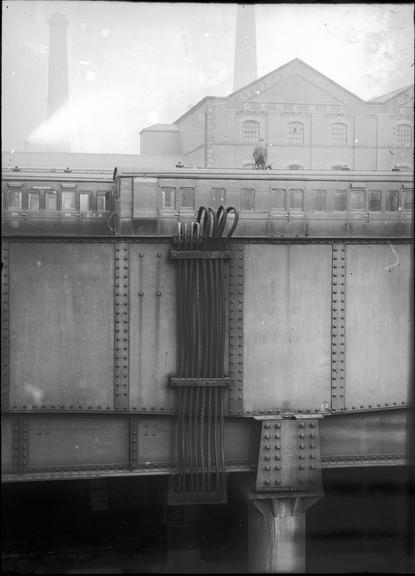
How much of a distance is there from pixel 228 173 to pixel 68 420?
42.1 feet

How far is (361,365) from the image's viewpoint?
25.0 ft

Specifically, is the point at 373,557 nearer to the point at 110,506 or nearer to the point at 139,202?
the point at 110,506

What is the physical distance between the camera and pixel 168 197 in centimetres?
1842

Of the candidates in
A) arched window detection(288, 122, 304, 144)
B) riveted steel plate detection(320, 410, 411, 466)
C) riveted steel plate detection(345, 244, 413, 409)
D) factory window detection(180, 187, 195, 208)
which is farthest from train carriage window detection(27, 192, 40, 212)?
arched window detection(288, 122, 304, 144)

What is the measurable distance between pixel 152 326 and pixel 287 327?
1.71m

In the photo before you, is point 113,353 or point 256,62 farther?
point 256,62

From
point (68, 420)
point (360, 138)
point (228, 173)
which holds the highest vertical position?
point (360, 138)

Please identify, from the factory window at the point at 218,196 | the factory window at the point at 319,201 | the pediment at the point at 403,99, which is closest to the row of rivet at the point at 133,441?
the factory window at the point at 218,196

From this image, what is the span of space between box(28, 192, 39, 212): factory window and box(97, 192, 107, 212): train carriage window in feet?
6.71

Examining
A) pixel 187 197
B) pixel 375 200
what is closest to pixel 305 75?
pixel 375 200

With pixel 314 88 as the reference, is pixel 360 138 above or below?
below

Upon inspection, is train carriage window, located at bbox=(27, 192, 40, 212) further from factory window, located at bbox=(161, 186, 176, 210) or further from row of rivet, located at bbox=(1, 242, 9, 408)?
row of rivet, located at bbox=(1, 242, 9, 408)

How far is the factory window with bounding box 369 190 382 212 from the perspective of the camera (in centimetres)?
2008

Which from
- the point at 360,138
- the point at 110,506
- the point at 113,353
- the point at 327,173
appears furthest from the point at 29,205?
the point at 360,138
